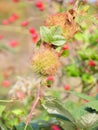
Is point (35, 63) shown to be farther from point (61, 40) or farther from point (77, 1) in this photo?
point (77, 1)

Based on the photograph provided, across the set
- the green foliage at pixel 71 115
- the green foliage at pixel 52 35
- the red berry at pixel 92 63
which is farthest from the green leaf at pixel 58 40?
the red berry at pixel 92 63

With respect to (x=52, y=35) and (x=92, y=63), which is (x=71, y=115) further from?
(x=92, y=63)

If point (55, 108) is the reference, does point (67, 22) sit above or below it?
above

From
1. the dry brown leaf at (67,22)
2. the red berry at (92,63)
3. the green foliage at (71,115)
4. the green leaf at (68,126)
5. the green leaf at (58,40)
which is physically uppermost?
the dry brown leaf at (67,22)

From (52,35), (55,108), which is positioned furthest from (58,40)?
(55,108)

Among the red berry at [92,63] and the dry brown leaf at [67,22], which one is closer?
the dry brown leaf at [67,22]

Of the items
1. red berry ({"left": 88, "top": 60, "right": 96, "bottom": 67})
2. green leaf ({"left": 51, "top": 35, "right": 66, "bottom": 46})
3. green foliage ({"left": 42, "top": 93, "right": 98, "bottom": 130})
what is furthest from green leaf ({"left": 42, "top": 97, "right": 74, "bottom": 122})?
red berry ({"left": 88, "top": 60, "right": 96, "bottom": 67})

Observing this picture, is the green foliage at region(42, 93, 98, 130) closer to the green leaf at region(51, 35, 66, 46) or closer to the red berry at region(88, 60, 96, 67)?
the green leaf at region(51, 35, 66, 46)

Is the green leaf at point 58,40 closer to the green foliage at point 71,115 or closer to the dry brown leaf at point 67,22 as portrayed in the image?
the dry brown leaf at point 67,22
